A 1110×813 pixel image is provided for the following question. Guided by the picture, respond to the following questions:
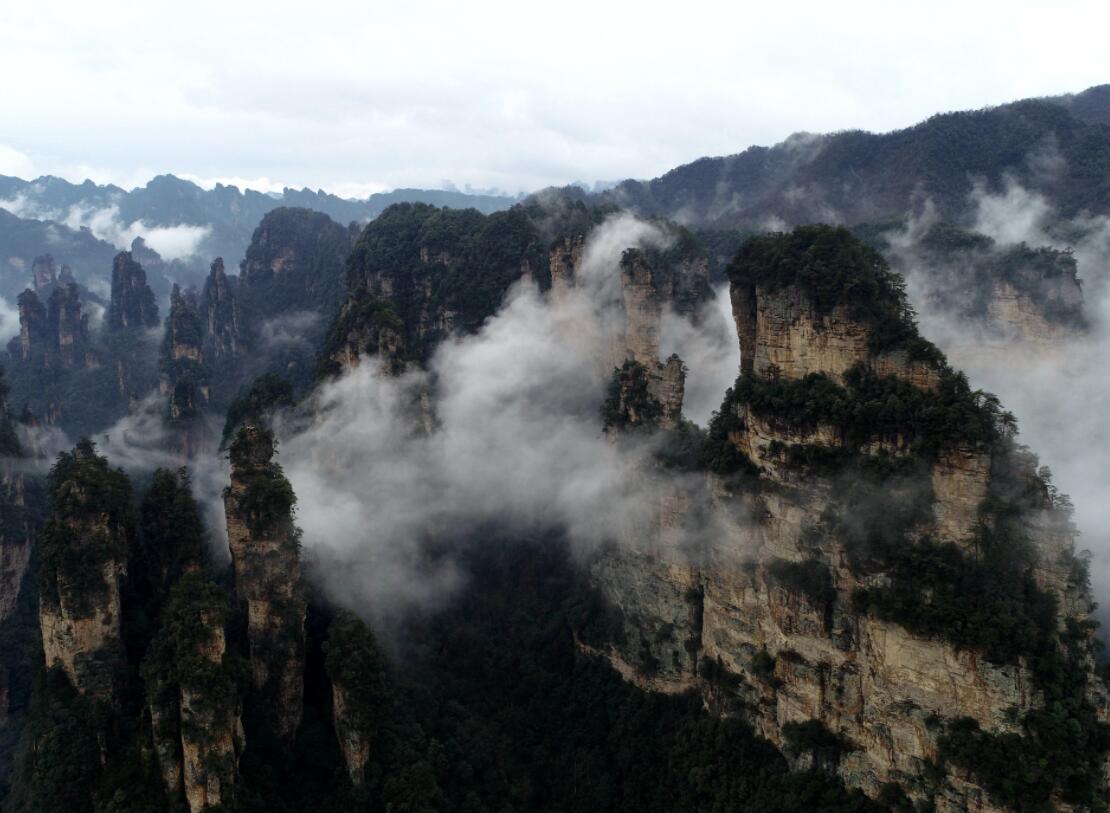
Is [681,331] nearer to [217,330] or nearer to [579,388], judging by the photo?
[579,388]

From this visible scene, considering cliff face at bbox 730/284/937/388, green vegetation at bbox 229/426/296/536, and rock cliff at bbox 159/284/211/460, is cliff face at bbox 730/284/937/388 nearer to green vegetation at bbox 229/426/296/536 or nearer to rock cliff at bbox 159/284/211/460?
green vegetation at bbox 229/426/296/536

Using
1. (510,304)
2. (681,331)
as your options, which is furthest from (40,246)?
(681,331)

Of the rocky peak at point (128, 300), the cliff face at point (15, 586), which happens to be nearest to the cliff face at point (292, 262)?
the rocky peak at point (128, 300)

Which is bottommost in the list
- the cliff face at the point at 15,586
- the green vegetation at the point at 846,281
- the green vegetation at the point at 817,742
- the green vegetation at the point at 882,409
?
the cliff face at the point at 15,586

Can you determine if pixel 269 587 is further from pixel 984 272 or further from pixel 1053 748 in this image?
pixel 984 272

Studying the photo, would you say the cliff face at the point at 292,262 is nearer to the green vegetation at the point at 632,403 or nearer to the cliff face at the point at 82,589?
the green vegetation at the point at 632,403

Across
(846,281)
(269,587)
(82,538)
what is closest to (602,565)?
(269,587)

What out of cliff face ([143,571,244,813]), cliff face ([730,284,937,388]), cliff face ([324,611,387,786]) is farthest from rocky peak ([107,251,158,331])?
cliff face ([730,284,937,388])
